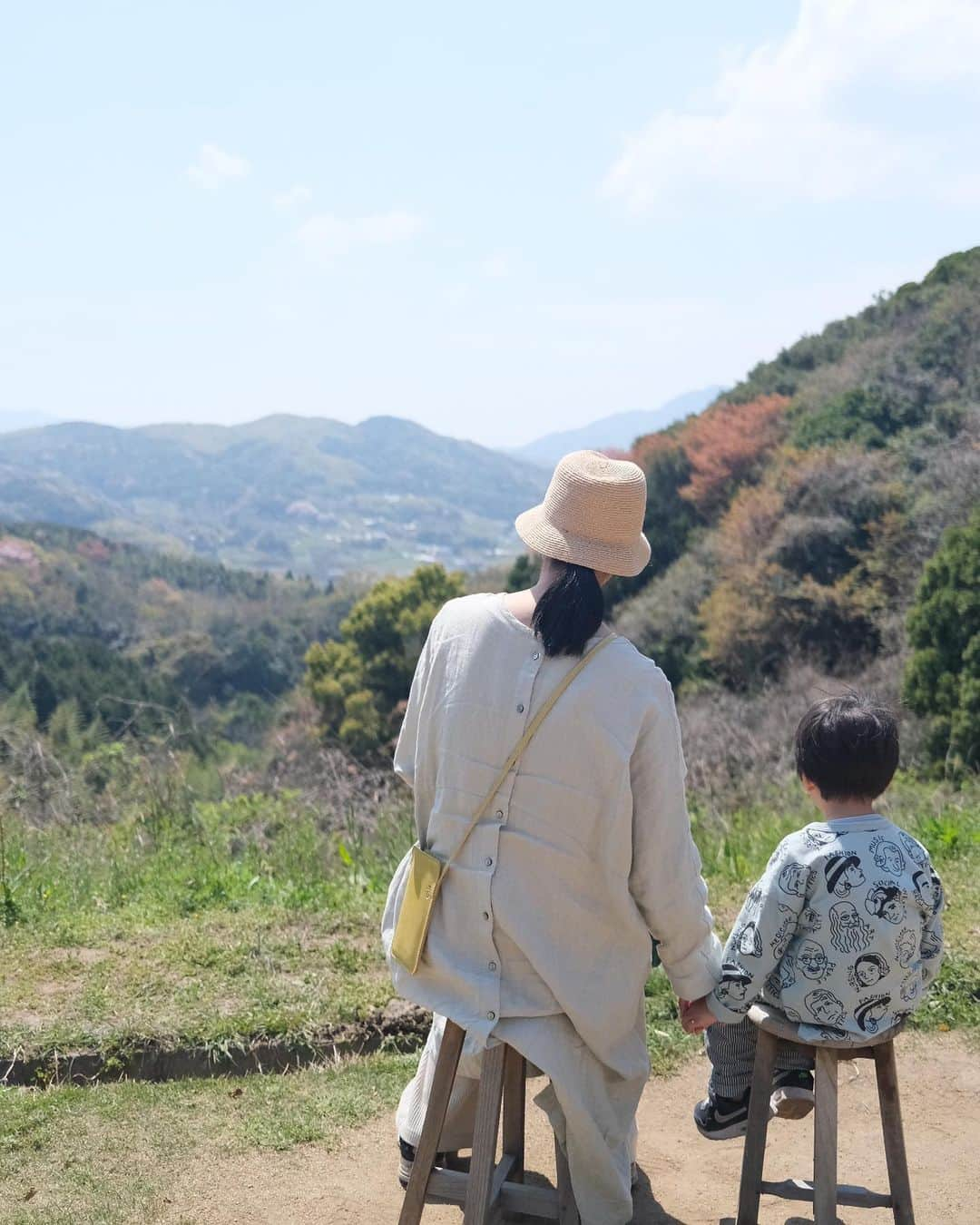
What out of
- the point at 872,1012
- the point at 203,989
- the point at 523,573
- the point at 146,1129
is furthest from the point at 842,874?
the point at 523,573

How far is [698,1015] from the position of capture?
2.37m

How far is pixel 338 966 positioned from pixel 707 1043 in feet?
5.91

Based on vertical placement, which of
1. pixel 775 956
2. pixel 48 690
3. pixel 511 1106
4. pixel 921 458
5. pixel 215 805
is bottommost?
pixel 48 690

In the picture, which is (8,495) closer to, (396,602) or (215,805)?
(396,602)

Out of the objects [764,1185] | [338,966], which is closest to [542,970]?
[764,1185]

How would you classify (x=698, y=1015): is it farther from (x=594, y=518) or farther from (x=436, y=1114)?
(x=594, y=518)

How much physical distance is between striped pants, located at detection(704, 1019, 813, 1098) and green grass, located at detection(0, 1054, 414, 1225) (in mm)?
1133

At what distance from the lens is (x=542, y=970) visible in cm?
222

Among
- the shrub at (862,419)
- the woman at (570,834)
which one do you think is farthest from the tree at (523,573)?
the woman at (570,834)

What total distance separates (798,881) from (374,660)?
20405mm

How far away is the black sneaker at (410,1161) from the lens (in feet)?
8.45

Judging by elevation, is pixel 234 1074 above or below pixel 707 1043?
below

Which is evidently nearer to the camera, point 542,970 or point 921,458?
point 542,970

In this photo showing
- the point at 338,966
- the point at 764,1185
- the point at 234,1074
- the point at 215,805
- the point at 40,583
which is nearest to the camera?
the point at 764,1185
